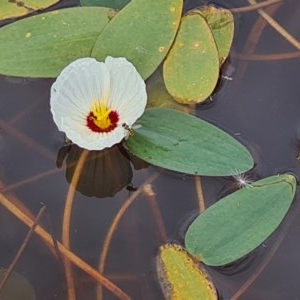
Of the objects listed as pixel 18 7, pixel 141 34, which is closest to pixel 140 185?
pixel 141 34

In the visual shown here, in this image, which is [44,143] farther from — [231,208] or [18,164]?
[231,208]

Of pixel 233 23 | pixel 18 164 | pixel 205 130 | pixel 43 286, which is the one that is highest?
pixel 233 23

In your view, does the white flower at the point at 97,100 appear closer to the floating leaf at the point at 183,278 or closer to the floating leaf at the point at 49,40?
the floating leaf at the point at 49,40

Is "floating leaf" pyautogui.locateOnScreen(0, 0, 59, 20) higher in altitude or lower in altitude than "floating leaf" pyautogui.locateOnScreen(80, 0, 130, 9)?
lower

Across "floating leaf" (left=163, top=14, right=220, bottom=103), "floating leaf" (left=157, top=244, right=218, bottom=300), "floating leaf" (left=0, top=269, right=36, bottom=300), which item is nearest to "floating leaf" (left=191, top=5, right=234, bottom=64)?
"floating leaf" (left=163, top=14, right=220, bottom=103)

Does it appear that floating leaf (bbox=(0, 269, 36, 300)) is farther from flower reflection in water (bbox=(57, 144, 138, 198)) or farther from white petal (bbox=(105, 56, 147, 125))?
white petal (bbox=(105, 56, 147, 125))

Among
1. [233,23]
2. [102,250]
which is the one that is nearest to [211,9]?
[233,23]
